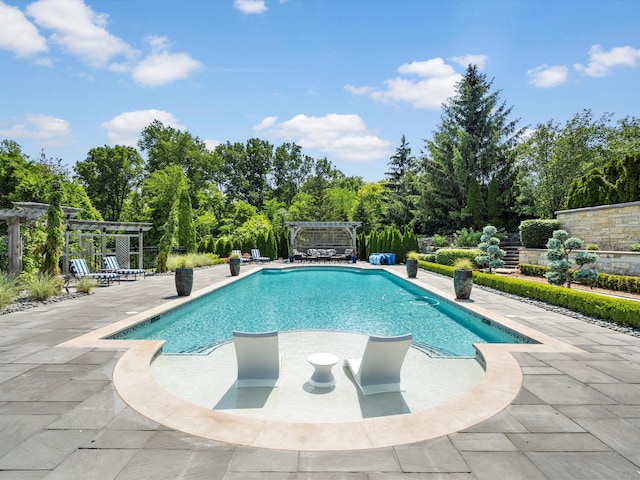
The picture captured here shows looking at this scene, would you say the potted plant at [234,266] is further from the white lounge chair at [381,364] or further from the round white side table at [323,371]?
the white lounge chair at [381,364]

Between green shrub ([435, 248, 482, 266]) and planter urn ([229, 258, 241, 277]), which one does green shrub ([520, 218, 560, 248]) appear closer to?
green shrub ([435, 248, 482, 266])

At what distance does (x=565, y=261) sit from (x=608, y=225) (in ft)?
15.2

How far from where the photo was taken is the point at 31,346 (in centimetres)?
473

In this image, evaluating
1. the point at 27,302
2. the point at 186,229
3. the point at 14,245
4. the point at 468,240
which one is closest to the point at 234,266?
the point at 14,245

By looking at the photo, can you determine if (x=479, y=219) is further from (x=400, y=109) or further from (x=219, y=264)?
(x=219, y=264)

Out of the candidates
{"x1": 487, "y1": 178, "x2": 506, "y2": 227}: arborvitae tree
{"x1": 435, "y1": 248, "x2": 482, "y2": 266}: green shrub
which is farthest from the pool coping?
{"x1": 487, "y1": 178, "x2": 506, "y2": 227}: arborvitae tree

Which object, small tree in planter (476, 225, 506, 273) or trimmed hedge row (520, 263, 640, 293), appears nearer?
trimmed hedge row (520, 263, 640, 293)

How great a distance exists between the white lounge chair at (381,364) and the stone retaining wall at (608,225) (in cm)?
1161

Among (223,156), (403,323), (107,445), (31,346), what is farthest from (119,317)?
(223,156)

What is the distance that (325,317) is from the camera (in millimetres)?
7836

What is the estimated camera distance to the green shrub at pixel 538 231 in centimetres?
1412

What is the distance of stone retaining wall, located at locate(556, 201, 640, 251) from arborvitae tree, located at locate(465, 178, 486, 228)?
8.80 meters

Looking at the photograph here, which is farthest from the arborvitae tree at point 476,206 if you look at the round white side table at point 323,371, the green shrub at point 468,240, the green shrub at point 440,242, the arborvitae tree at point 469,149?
the round white side table at point 323,371

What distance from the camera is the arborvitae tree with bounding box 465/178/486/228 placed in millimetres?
22547
